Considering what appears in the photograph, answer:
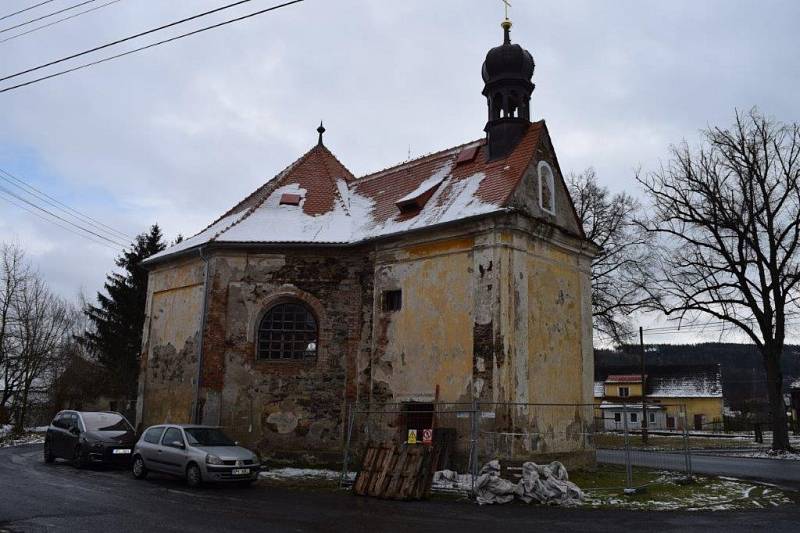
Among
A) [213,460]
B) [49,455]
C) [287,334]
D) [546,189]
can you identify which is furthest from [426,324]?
[49,455]

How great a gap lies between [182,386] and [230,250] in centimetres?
430

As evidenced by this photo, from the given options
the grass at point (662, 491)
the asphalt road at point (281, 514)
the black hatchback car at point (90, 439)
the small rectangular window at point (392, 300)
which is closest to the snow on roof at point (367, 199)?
the small rectangular window at point (392, 300)

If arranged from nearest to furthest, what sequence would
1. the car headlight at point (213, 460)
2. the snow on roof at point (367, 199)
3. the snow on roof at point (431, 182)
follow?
the car headlight at point (213, 460) → the snow on roof at point (367, 199) → the snow on roof at point (431, 182)

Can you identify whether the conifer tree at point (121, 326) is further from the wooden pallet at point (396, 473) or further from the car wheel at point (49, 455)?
the wooden pallet at point (396, 473)

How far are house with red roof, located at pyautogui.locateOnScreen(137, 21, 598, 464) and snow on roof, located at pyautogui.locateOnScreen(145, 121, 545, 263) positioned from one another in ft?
0.24

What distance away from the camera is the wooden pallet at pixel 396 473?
41.1 feet

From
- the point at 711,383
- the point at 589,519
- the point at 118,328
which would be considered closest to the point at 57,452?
the point at 589,519

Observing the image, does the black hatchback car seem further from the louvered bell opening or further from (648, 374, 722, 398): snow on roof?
(648, 374, 722, 398): snow on roof

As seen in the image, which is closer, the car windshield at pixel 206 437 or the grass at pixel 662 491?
the grass at pixel 662 491

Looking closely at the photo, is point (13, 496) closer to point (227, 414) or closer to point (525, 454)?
point (227, 414)

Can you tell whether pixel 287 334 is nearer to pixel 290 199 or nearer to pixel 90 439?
pixel 290 199

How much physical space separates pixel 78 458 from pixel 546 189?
47.5 feet

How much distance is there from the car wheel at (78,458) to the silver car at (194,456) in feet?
7.35

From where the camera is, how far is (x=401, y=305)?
17.7 metres
